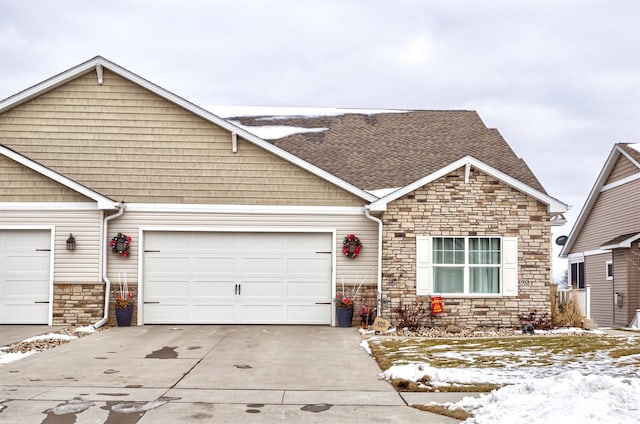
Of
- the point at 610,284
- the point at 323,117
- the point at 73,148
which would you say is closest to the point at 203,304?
the point at 73,148

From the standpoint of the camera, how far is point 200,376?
10.4 metres

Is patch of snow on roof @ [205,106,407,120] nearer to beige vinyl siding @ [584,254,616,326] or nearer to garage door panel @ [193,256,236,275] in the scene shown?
garage door panel @ [193,256,236,275]

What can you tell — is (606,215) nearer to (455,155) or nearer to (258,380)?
(455,155)

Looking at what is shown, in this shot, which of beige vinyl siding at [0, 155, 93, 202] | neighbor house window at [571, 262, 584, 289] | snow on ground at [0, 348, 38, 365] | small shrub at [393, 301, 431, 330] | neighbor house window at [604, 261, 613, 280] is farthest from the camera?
neighbor house window at [571, 262, 584, 289]

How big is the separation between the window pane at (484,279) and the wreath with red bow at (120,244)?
7.69m

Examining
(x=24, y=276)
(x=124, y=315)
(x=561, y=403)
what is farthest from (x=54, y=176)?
(x=561, y=403)

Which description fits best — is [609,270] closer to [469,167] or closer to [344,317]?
[469,167]

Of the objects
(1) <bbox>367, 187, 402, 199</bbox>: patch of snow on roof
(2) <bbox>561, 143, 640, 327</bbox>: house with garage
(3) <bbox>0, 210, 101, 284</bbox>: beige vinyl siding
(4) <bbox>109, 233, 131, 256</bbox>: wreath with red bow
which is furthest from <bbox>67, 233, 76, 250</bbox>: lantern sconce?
(2) <bbox>561, 143, 640, 327</bbox>: house with garage

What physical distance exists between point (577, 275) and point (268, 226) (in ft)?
52.0

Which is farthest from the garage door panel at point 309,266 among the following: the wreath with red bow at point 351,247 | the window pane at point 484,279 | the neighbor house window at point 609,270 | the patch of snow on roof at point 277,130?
the neighbor house window at point 609,270

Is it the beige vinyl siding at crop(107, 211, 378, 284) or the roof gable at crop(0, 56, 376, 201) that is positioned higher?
the roof gable at crop(0, 56, 376, 201)

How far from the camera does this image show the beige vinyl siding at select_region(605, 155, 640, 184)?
22917 millimetres

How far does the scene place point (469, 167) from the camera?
16.8m

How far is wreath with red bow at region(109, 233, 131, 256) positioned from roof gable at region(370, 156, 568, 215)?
18.0ft
